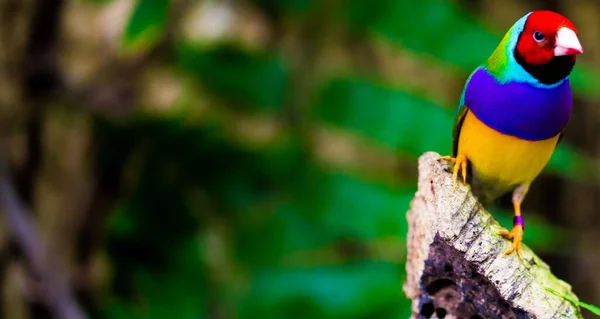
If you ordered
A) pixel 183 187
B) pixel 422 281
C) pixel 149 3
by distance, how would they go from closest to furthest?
pixel 422 281
pixel 149 3
pixel 183 187

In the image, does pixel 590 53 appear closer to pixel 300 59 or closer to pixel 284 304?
pixel 300 59

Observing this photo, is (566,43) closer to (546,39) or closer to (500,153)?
(546,39)

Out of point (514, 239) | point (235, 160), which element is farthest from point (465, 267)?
point (235, 160)

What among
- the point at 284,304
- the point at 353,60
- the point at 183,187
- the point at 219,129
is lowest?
the point at 284,304

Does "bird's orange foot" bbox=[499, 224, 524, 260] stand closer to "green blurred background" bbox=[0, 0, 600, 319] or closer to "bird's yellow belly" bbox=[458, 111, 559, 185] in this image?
"bird's yellow belly" bbox=[458, 111, 559, 185]

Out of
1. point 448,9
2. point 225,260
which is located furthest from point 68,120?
point 448,9

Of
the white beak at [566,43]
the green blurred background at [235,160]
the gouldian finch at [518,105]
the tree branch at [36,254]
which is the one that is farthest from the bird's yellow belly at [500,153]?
the tree branch at [36,254]
